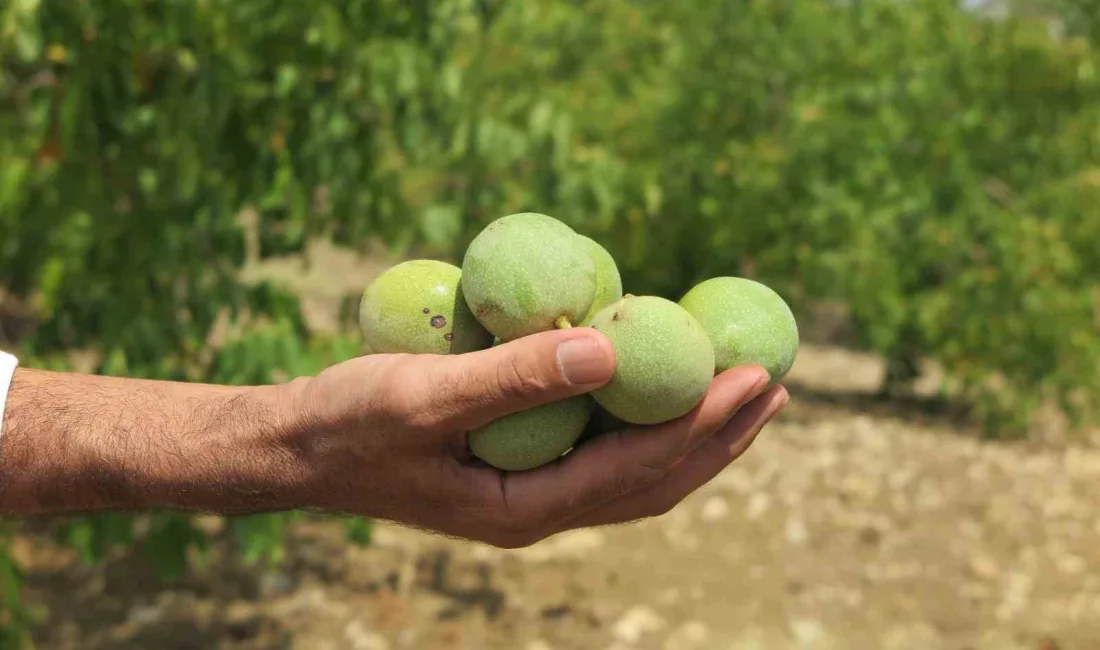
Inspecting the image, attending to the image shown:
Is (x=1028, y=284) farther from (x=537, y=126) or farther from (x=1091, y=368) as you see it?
(x=537, y=126)

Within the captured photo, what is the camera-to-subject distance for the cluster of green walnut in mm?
1789

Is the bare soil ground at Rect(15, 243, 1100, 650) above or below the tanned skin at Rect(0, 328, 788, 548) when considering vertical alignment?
below

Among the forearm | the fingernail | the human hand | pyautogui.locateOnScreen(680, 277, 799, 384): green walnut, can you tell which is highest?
the fingernail

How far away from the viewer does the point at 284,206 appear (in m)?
3.82

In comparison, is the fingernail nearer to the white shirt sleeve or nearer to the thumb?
the thumb

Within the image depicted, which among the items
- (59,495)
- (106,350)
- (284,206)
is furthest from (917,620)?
(59,495)

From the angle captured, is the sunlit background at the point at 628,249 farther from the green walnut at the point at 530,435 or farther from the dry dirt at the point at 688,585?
the green walnut at the point at 530,435

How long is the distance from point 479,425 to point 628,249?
4.67 metres

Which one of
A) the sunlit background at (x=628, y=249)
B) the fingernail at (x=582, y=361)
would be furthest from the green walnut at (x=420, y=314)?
the sunlit background at (x=628, y=249)

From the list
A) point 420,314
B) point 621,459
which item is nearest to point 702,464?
point 621,459

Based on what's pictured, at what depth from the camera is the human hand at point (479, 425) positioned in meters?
1.68

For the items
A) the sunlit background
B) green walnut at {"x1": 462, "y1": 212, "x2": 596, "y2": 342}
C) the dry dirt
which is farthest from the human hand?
the dry dirt

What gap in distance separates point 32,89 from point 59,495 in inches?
76.3

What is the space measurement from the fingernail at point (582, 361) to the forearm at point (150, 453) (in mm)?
568
